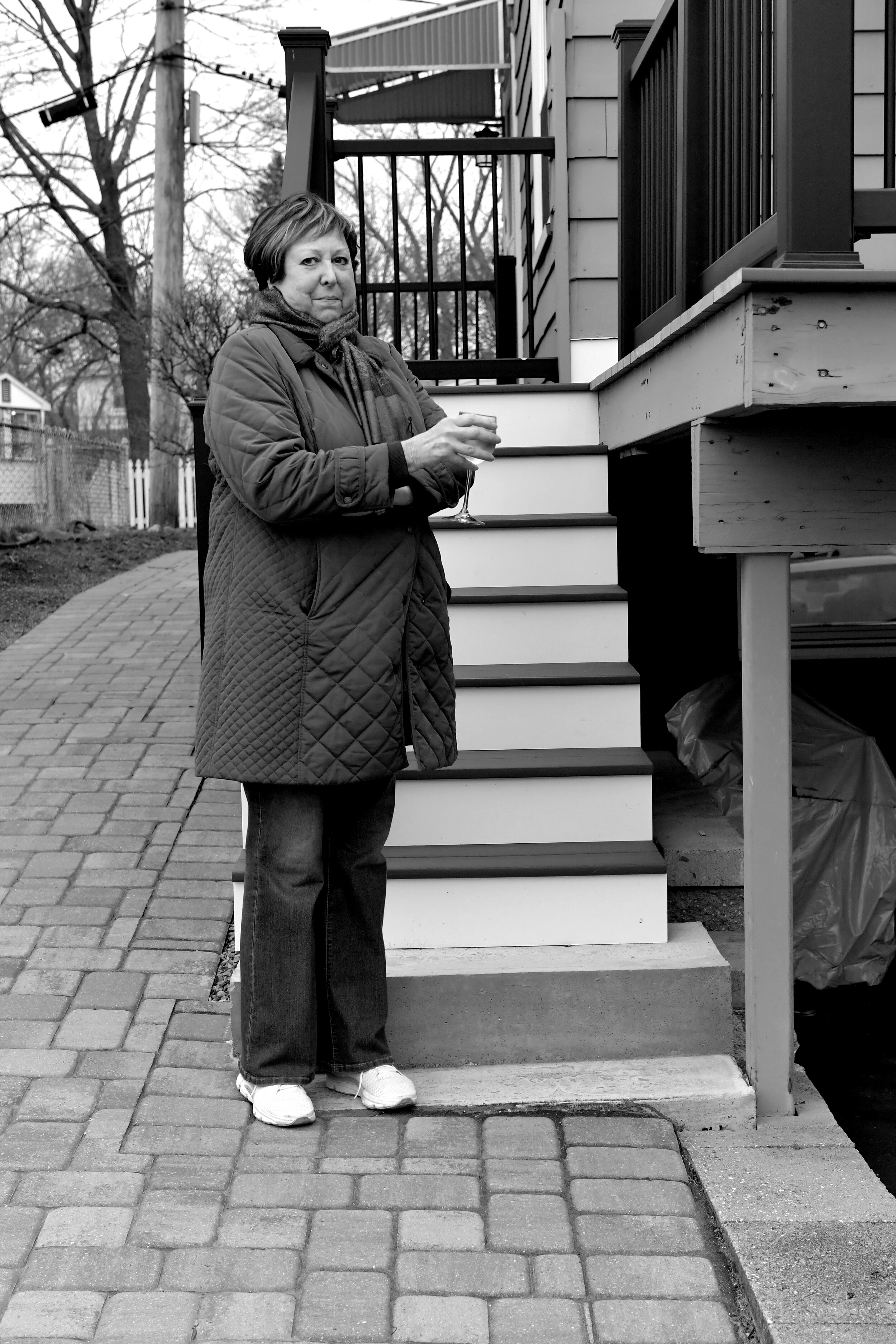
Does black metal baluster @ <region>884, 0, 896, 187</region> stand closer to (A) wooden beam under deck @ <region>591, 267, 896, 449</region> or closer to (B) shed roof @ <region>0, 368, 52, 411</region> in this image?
(A) wooden beam under deck @ <region>591, 267, 896, 449</region>

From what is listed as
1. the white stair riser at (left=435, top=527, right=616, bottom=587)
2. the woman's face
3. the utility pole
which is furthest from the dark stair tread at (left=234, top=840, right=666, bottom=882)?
the utility pole

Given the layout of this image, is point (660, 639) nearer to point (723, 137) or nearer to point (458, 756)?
point (458, 756)

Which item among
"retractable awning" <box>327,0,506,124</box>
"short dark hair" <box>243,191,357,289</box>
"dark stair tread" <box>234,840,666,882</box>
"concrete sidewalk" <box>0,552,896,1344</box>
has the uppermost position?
"retractable awning" <box>327,0,506,124</box>

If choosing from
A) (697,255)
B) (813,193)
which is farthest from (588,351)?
(813,193)

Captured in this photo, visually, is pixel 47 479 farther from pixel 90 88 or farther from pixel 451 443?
pixel 451 443

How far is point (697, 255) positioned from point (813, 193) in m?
0.92

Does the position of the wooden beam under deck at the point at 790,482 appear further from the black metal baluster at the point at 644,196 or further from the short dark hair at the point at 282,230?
the black metal baluster at the point at 644,196

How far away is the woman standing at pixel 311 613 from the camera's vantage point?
252 cm

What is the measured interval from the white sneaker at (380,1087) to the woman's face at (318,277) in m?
1.56

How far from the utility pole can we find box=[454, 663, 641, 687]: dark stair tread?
492 inches

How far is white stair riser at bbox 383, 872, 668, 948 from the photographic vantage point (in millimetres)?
3121

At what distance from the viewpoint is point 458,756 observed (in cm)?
334

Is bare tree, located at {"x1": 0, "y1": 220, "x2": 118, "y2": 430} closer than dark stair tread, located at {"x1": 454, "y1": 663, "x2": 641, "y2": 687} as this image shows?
No

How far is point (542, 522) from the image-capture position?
12.7 ft
